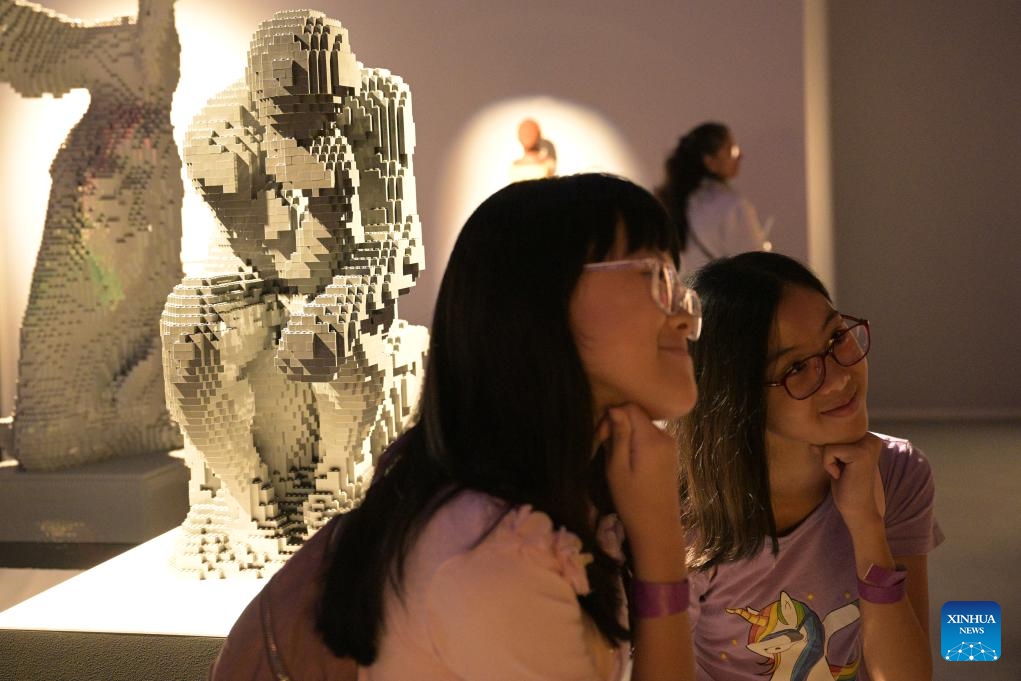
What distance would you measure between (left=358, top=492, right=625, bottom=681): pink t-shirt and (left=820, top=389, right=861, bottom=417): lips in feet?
2.45

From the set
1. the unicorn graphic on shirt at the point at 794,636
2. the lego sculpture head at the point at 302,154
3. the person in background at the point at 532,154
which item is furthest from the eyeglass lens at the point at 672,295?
the person in background at the point at 532,154

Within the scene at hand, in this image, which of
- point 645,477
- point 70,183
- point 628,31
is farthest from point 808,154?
point 645,477

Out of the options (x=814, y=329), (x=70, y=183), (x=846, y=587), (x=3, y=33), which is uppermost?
(x=3, y=33)

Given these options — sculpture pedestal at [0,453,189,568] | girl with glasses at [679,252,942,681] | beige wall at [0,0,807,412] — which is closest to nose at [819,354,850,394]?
girl with glasses at [679,252,942,681]

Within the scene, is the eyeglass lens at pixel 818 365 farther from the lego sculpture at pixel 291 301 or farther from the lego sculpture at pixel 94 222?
the lego sculpture at pixel 94 222

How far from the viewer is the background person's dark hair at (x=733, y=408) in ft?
5.78

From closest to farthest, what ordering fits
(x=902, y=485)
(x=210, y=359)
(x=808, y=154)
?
(x=902, y=485)
(x=210, y=359)
(x=808, y=154)

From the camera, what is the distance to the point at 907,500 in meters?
1.86

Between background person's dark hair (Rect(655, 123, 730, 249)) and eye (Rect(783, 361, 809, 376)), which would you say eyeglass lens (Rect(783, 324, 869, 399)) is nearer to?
eye (Rect(783, 361, 809, 376))

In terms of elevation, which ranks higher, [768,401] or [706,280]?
[706,280]

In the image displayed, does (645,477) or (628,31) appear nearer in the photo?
(645,477)

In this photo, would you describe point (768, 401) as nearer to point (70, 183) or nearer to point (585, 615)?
point (585, 615)

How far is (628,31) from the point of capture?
6.33 m

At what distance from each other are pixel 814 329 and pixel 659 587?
2.21 ft
